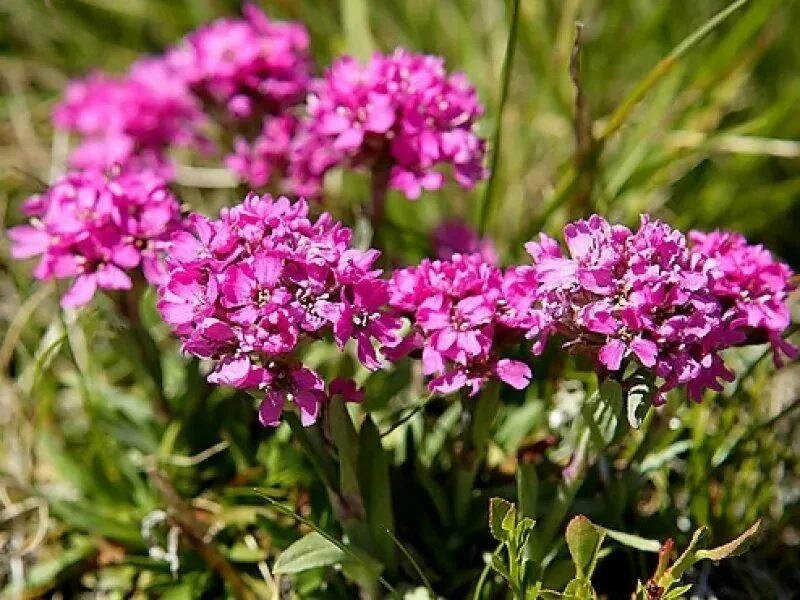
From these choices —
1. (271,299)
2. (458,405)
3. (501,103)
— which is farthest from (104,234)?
(501,103)

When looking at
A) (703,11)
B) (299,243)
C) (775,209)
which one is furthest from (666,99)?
(299,243)

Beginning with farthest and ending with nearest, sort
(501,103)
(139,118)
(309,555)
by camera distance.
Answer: (139,118)
(501,103)
(309,555)

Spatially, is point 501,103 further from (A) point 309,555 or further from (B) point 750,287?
(A) point 309,555

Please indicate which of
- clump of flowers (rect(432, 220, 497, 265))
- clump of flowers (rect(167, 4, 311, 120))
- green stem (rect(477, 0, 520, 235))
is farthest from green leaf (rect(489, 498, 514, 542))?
clump of flowers (rect(167, 4, 311, 120))

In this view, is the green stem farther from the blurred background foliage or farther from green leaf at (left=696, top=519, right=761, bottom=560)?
green leaf at (left=696, top=519, right=761, bottom=560)

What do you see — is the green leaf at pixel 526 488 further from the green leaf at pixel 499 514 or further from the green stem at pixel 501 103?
the green stem at pixel 501 103

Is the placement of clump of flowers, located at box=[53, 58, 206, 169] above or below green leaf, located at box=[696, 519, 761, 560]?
above
